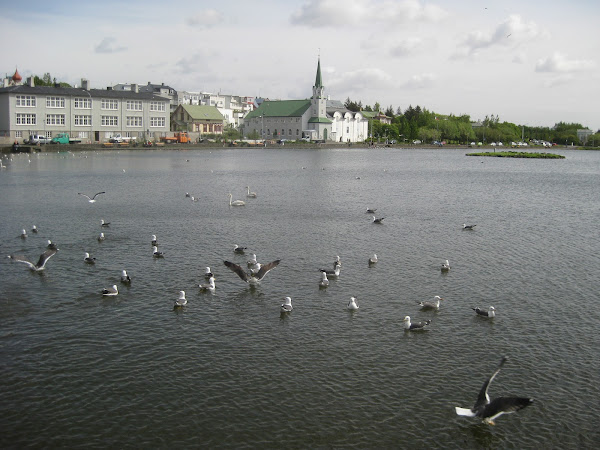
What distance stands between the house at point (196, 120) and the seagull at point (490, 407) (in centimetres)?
14956

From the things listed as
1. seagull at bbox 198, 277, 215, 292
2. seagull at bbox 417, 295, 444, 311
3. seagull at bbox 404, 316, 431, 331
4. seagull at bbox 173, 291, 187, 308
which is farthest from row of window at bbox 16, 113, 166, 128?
seagull at bbox 404, 316, 431, 331

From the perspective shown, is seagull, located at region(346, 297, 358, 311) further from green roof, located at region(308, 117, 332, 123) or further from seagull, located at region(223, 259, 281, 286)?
green roof, located at region(308, 117, 332, 123)

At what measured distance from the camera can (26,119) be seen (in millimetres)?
106812

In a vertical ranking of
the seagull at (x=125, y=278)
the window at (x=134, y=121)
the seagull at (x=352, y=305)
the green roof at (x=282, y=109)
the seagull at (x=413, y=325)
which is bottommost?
the seagull at (x=413, y=325)

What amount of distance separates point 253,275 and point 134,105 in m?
112

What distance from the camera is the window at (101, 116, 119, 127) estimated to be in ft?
392

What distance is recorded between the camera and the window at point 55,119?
360ft

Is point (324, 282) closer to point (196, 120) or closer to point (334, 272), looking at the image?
point (334, 272)

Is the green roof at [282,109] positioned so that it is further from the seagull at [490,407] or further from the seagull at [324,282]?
the seagull at [490,407]

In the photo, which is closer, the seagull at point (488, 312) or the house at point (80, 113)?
the seagull at point (488, 312)

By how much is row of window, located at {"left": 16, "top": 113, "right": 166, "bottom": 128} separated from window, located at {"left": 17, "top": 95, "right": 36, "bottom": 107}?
1.87 metres

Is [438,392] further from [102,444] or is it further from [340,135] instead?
[340,135]

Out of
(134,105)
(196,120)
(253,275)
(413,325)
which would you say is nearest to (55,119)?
(134,105)

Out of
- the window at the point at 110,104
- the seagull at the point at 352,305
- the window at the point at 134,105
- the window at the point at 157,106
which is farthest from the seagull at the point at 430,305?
the window at the point at 157,106
